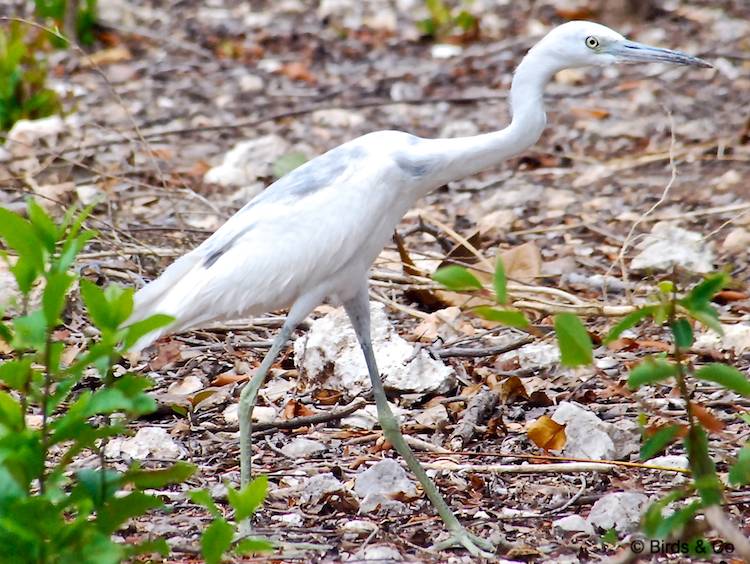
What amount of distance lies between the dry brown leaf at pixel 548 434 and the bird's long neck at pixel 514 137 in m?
0.77

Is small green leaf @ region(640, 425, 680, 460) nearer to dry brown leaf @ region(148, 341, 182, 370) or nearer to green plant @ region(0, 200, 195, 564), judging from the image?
green plant @ region(0, 200, 195, 564)

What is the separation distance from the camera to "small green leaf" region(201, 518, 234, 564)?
92.9 inches

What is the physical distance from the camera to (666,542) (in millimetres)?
2662

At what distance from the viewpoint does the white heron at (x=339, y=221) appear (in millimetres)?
3326

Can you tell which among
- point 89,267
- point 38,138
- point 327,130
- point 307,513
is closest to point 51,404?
point 307,513

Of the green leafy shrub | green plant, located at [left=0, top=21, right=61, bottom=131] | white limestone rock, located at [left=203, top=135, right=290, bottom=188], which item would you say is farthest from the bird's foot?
green plant, located at [left=0, top=21, right=61, bottom=131]

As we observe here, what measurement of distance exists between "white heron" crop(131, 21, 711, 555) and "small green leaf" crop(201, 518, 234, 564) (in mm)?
878

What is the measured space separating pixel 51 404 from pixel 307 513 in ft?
3.34

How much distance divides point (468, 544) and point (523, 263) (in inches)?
77.8

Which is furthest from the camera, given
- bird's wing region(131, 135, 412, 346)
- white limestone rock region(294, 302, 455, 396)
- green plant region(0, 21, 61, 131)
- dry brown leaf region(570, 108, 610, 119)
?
dry brown leaf region(570, 108, 610, 119)

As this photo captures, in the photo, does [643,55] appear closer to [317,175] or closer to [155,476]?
[317,175]

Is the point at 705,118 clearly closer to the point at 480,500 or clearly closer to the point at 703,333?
the point at 703,333

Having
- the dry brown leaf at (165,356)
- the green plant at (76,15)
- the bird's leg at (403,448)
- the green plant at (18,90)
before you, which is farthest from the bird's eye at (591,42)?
the green plant at (76,15)
